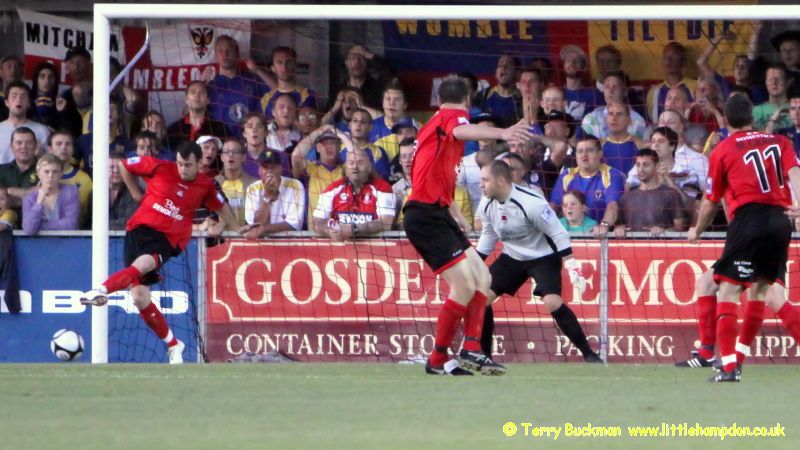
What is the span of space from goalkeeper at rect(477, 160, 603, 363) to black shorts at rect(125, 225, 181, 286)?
2407 mm

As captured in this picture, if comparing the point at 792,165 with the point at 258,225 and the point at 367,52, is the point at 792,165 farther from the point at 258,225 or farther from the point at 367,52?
the point at 367,52

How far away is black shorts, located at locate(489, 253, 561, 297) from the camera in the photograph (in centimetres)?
1052

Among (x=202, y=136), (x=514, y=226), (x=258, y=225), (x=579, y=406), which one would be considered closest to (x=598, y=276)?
(x=514, y=226)

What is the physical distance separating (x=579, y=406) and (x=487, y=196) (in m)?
3.44

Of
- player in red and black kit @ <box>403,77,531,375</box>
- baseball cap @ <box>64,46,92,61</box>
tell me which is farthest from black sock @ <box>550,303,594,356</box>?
baseball cap @ <box>64,46,92,61</box>

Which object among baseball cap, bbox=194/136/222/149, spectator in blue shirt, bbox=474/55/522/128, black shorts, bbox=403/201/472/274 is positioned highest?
spectator in blue shirt, bbox=474/55/522/128

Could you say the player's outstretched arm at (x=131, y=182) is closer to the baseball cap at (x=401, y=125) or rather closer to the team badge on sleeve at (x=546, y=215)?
the baseball cap at (x=401, y=125)

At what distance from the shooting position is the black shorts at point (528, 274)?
414 inches

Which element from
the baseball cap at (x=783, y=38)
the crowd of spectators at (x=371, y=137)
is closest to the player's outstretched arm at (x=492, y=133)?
the crowd of spectators at (x=371, y=137)

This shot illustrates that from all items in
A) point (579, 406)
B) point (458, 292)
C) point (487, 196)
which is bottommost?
point (579, 406)

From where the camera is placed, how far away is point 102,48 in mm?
Answer: 11125

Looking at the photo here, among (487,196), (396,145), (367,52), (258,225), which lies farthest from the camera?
(367,52)

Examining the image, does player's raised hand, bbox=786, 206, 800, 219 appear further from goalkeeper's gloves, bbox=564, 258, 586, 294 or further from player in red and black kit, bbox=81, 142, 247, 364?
player in red and black kit, bbox=81, 142, 247, 364

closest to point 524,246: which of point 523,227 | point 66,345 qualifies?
point 523,227
